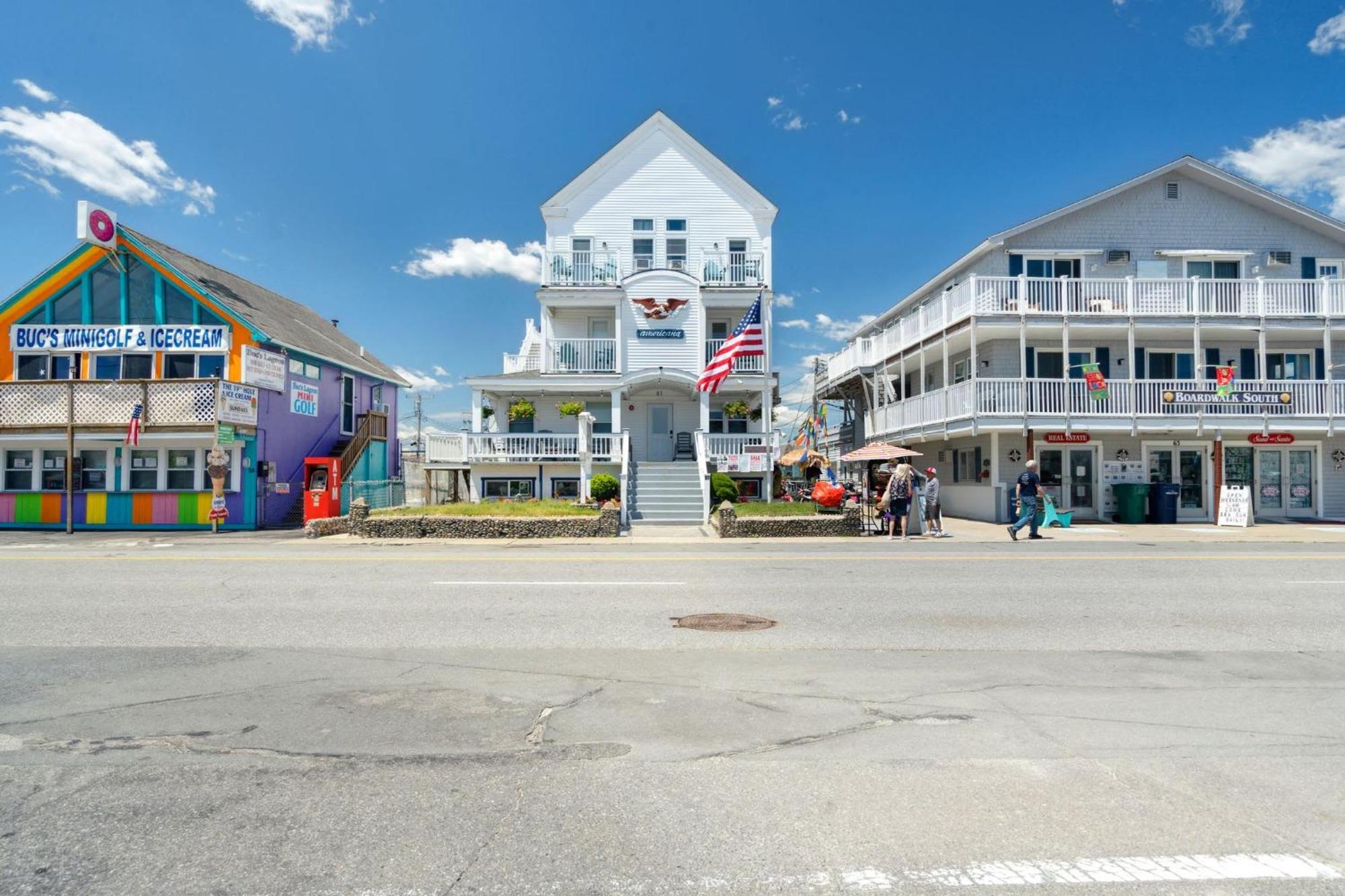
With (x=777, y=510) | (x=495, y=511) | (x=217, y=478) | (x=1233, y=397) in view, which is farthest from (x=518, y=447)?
(x=1233, y=397)

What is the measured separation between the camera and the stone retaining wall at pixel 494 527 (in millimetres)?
18516

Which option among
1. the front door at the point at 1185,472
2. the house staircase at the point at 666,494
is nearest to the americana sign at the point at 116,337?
the house staircase at the point at 666,494

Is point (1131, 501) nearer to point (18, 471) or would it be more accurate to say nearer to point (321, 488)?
point (321, 488)

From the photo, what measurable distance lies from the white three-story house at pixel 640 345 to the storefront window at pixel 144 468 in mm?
8108

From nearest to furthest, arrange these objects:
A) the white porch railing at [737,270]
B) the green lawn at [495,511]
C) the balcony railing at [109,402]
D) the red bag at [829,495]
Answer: the green lawn at [495,511] → the red bag at [829,495] → the balcony railing at [109,402] → the white porch railing at [737,270]

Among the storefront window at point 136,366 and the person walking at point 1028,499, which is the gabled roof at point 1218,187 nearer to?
the person walking at point 1028,499

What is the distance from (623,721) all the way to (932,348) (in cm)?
2392

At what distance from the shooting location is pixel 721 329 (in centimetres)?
2934

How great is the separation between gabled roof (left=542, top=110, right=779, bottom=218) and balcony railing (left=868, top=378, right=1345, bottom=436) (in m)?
11.7

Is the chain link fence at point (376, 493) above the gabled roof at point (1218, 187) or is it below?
below

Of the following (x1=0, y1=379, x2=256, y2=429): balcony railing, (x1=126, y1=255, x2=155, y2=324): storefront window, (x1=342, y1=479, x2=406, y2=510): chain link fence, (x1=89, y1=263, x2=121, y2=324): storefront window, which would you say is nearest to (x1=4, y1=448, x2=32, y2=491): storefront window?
(x1=0, y1=379, x2=256, y2=429): balcony railing

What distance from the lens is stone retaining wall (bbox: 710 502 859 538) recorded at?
1848 cm

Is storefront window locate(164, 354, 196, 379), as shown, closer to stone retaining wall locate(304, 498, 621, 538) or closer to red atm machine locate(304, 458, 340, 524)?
red atm machine locate(304, 458, 340, 524)

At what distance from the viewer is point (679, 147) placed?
29.7 meters
